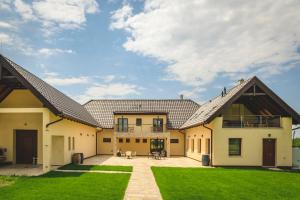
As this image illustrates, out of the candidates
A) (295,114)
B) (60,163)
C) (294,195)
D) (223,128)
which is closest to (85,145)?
(60,163)

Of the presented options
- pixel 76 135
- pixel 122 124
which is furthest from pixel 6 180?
pixel 122 124

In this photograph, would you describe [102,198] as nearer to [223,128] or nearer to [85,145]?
[223,128]

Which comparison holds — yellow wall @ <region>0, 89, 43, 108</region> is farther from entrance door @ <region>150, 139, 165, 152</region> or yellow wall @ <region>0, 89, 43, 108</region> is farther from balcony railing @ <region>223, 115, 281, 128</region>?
entrance door @ <region>150, 139, 165, 152</region>

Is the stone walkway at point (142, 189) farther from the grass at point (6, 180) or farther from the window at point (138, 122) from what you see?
the window at point (138, 122)

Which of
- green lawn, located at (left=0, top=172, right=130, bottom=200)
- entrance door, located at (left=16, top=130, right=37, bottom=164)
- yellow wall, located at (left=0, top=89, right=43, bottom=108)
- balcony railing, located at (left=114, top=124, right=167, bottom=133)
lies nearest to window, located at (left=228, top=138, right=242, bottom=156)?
green lawn, located at (left=0, top=172, right=130, bottom=200)

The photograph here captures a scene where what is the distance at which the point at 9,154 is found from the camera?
66.3 feet

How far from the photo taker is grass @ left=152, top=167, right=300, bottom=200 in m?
11.3

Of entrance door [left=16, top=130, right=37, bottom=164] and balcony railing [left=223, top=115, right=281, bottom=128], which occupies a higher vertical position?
balcony railing [left=223, top=115, right=281, bottom=128]

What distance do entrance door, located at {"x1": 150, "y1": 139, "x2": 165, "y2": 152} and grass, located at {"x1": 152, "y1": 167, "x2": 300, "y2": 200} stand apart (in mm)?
17412

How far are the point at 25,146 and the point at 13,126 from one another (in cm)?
149

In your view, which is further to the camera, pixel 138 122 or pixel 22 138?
pixel 138 122

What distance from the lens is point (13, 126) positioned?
2034 cm

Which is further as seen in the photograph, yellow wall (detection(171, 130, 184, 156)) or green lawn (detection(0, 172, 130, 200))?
yellow wall (detection(171, 130, 184, 156))

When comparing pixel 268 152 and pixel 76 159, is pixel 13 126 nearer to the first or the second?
pixel 76 159
